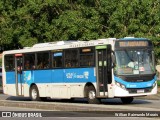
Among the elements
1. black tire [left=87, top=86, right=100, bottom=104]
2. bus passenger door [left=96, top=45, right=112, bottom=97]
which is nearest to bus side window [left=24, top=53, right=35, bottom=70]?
black tire [left=87, top=86, right=100, bottom=104]

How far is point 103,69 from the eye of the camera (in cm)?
2489

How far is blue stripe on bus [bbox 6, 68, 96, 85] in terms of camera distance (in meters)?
25.8

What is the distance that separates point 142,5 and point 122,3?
1412 mm

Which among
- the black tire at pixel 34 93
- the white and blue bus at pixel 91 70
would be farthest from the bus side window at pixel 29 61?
the black tire at pixel 34 93

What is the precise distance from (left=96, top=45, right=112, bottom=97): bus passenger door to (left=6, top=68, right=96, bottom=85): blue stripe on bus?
0.43 metres

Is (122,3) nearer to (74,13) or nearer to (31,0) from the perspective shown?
(74,13)

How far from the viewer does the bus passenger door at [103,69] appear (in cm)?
2456

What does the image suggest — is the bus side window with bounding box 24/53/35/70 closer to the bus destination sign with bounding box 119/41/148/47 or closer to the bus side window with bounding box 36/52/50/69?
the bus side window with bounding box 36/52/50/69

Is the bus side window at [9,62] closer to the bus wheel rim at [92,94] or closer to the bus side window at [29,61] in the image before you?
the bus side window at [29,61]

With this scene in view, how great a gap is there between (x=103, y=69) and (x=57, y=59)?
149 inches

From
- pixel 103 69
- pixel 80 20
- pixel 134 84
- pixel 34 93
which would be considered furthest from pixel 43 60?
pixel 80 20

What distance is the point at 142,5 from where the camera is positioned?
121ft

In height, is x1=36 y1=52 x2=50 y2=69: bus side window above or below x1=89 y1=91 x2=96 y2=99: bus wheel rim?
above

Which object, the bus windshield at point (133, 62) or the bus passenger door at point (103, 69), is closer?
the bus windshield at point (133, 62)
